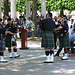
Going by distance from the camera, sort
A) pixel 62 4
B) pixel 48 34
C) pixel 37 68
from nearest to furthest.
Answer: pixel 37 68, pixel 48 34, pixel 62 4

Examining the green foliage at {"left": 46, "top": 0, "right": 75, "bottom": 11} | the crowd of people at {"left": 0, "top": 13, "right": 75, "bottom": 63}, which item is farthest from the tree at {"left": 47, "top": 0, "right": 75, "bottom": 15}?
the crowd of people at {"left": 0, "top": 13, "right": 75, "bottom": 63}

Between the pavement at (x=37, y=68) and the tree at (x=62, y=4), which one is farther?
the tree at (x=62, y=4)

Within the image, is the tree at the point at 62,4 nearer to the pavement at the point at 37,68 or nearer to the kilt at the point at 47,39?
the kilt at the point at 47,39

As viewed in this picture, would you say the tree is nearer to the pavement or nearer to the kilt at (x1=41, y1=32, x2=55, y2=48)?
the kilt at (x1=41, y1=32, x2=55, y2=48)

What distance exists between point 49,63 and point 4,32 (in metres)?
1.95

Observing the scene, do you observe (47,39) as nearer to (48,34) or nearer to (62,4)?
(48,34)

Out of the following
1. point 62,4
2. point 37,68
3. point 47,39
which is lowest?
→ point 37,68

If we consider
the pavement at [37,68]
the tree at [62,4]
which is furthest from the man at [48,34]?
the tree at [62,4]

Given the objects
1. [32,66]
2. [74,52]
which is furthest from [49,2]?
[32,66]

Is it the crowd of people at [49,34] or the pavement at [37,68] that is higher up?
the crowd of people at [49,34]

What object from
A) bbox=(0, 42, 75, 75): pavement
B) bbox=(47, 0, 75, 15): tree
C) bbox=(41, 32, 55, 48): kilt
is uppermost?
bbox=(47, 0, 75, 15): tree

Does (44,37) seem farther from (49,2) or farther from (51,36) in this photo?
(49,2)

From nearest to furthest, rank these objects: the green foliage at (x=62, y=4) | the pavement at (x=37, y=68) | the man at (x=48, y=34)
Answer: the pavement at (x=37, y=68)
the man at (x=48, y=34)
the green foliage at (x=62, y=4)

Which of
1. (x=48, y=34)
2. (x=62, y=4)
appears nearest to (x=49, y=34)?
(x=48, y=34)
